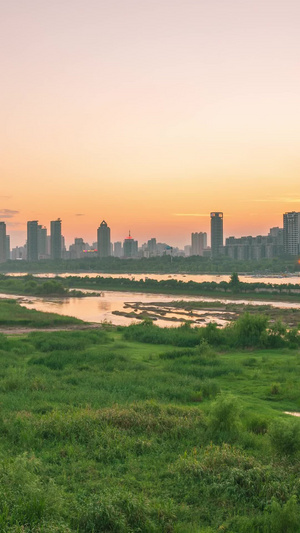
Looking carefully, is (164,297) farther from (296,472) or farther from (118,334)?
(296,472)

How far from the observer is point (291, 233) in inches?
7623

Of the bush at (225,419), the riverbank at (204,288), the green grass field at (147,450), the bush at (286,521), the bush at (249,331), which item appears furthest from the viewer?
the riverbank at (204,288)

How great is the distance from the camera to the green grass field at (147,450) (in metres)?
7.77

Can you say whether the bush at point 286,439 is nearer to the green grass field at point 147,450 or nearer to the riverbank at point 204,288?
the green grass field at point 147,450

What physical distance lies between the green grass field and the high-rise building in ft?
592

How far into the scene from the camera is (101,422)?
1238 cm

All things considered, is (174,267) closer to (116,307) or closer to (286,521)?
(116,307)

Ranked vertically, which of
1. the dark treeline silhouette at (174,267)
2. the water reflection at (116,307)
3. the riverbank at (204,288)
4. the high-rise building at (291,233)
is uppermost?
the high-rise building at (291,233)

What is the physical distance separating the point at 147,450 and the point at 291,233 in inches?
7583

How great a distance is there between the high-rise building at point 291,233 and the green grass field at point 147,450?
180326 mm

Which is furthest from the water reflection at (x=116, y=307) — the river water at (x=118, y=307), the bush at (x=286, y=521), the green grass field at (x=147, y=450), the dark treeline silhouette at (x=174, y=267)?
the dark treeline silhouette at (x=174, y=267)

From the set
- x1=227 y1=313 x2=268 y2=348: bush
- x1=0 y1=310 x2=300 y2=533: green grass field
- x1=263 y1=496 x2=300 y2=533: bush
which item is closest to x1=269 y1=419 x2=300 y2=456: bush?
x1=0 y1=310 x2=300 y2=533: green grass field

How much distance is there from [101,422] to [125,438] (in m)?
1.05

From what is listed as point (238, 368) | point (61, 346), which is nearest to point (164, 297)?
point (61, 346)
